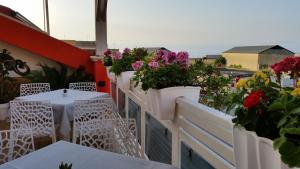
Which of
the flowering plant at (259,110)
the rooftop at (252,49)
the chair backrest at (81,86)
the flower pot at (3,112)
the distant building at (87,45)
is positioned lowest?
the flower pot at (3,112)

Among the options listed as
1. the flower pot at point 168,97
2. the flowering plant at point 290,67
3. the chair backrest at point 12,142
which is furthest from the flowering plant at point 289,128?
the chair backrest at point 12,142

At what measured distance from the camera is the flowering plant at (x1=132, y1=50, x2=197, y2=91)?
1.86 meters

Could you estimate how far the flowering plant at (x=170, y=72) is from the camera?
6.12 ft

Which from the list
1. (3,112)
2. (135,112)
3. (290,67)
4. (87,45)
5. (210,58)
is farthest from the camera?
(87,45)

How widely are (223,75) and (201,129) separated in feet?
2.03

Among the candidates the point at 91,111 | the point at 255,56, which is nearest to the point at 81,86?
the point at 91,111

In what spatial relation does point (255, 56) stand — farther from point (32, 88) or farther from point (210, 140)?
point (32, 88)

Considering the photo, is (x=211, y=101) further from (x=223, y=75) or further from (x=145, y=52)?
(x=145, y=52)

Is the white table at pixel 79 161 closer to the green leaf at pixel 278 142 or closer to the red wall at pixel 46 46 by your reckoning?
the green leaf at pixel 278 142

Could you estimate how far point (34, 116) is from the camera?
128 inches

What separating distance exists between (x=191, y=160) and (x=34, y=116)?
6.96 feet

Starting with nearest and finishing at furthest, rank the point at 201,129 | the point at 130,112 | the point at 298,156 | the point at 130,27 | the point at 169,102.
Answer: the point at 298,156 < the point at 201,129 < the point at 169,102 < the point at 130,112 < the point at 130,27

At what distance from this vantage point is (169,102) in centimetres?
185

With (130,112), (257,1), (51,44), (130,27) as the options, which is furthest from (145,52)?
(51,44)
